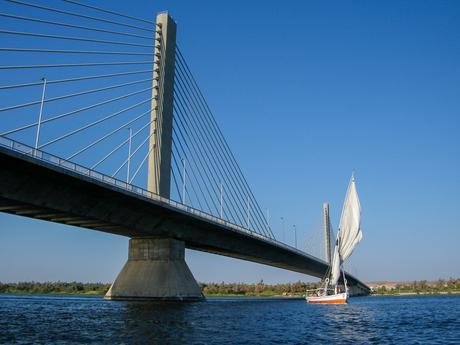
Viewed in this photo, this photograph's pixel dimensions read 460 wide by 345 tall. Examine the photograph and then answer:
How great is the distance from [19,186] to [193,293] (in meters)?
29.0

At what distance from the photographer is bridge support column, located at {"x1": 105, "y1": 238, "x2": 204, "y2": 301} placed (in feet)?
192

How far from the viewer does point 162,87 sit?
56500 mm

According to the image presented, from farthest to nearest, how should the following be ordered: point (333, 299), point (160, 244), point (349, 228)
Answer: point (333, 299)
point (349, 228)
point (160, 244)

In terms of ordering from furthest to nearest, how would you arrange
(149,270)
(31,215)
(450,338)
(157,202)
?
(149,270), (157,202), (31,215), (450,338)

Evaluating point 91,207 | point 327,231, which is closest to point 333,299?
point 91,207

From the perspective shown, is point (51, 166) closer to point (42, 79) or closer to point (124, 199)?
point (42, 79)

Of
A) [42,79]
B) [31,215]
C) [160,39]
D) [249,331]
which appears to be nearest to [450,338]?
[249,331]

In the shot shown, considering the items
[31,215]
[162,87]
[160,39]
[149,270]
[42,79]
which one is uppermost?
[160,39]

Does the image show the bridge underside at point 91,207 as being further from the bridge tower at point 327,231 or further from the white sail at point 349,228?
the bridge tower at point 327,231

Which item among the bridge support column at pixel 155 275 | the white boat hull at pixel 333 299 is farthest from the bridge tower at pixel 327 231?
the bridge support column at pixel 155 275

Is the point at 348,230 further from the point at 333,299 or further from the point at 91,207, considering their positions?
the point at 91,207

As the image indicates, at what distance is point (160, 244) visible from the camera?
6197 cm

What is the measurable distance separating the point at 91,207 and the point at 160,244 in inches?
662

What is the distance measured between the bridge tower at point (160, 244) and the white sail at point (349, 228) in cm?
2080
